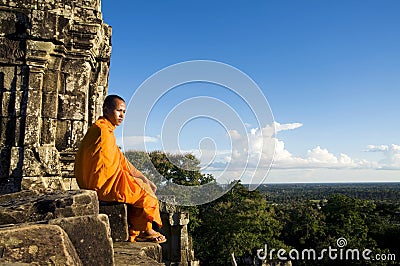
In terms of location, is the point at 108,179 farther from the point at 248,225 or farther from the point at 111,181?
the point at 248,225

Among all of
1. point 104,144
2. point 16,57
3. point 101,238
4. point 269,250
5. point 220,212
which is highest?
point 16,57

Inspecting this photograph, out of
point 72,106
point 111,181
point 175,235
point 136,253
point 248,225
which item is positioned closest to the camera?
point 136,253

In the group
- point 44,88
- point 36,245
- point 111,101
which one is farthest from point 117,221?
point 44,88

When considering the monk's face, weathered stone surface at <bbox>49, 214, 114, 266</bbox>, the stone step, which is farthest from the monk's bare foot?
weathered stone surface at <bbox>49, 214, 114, 266</bbox>

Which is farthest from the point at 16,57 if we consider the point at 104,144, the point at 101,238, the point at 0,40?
the point at 101,238

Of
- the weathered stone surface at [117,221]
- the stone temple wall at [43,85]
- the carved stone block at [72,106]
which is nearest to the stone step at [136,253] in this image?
the weathered stone surface at [117,221]

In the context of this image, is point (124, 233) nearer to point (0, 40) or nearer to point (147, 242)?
point (147, 242)

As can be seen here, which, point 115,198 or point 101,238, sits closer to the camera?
point 101,238

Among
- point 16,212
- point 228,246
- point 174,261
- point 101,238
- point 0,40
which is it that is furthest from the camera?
point 228,246

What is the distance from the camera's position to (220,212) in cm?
2730

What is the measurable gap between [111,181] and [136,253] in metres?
0.83

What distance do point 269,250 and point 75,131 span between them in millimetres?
23531

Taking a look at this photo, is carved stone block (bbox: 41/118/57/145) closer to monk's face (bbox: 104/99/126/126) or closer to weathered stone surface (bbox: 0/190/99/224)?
monk's face (bbox: 104/99/126/126)

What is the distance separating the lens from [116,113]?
3881 mm
